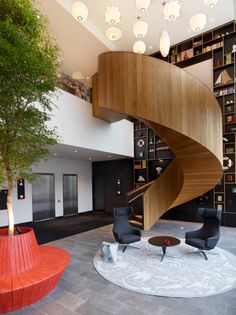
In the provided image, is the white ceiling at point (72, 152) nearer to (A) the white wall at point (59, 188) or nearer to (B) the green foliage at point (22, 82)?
(A) the white wall at point (59, 188)

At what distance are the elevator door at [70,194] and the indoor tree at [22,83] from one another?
6687 mm

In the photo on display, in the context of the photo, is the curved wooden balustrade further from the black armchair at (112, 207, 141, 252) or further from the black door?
the black door

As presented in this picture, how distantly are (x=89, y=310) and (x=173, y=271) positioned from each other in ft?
6.17

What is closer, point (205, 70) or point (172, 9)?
point (172, 9)

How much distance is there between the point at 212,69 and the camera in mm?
8109

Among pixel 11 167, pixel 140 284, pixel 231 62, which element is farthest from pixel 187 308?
pixel 231 62

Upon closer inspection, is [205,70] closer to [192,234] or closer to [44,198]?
[192,234]

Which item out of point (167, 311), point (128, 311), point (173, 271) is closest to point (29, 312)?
point (128, 311)

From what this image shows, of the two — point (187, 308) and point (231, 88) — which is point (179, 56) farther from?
point (187, 308)

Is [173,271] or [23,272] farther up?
[23,272]

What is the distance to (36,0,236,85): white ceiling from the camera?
6.21 meters

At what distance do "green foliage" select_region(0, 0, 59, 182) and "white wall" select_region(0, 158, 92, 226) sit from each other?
17.7ft

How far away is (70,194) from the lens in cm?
1002

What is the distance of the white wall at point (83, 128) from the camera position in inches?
231
